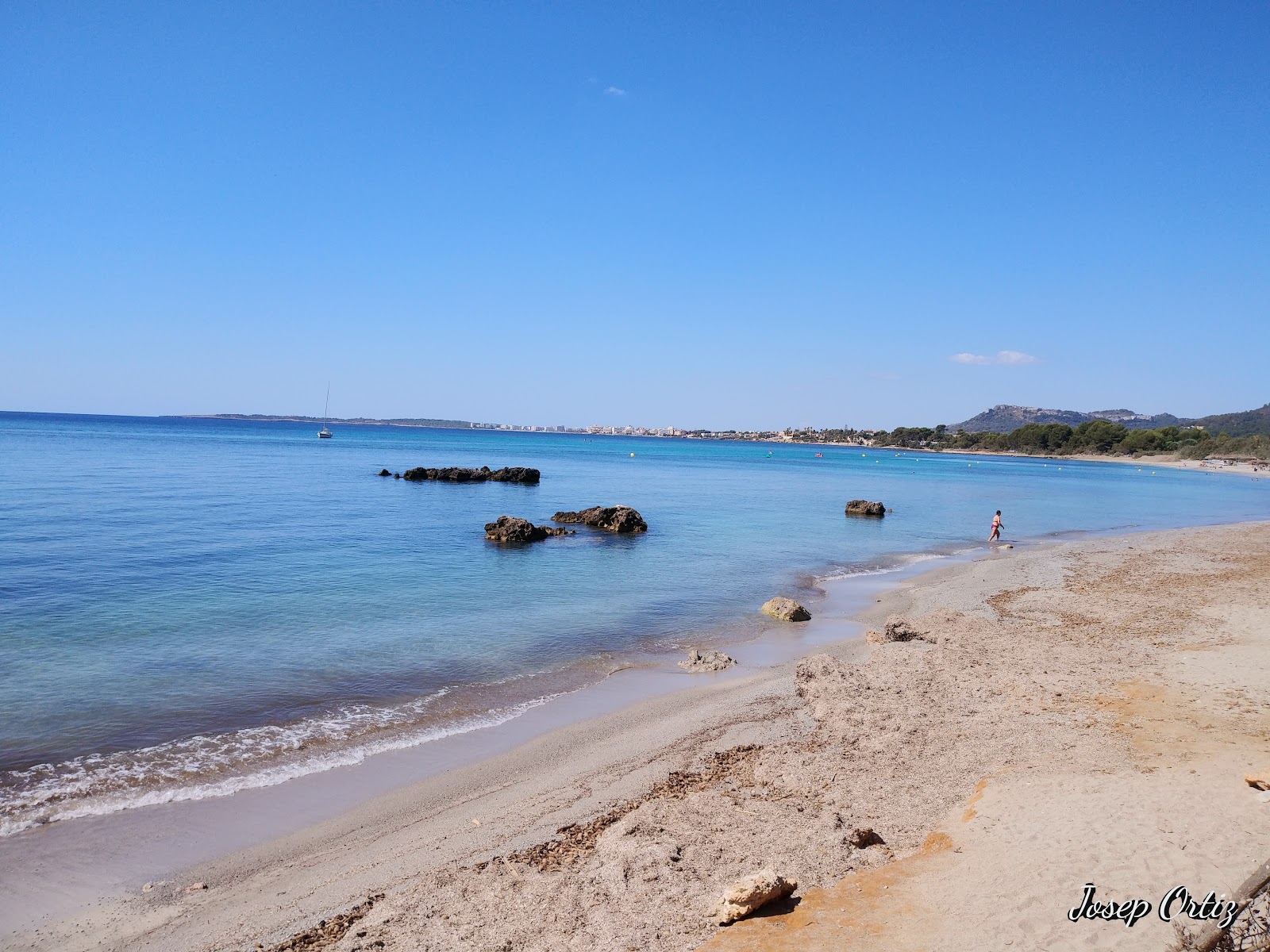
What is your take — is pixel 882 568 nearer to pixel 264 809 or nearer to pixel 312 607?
pixel 312 607

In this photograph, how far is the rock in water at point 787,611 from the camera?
16969mm

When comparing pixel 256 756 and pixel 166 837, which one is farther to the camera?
pixel 256 756

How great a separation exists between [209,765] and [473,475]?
49.1 m

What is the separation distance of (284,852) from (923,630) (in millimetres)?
12395

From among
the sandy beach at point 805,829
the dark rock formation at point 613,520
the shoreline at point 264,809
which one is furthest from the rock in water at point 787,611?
the dark rock formation at point 613,520

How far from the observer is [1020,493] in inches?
2451

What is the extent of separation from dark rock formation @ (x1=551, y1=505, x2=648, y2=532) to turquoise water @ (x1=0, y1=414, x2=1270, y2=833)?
918 mm

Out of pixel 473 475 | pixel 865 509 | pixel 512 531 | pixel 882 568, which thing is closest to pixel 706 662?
pixel 882 568

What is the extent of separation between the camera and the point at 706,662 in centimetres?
1347

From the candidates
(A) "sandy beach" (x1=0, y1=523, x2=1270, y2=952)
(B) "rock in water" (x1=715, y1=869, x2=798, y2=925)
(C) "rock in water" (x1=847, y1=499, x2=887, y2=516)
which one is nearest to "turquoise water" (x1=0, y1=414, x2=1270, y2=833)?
(C) "rock in water" (x1=847, y1=499, x2=887, y2=516)

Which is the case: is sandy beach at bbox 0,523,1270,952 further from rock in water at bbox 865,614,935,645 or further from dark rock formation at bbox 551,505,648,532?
dark rock formation at bbox 551,505,648,532

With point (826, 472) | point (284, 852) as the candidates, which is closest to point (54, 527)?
point (284, 852)

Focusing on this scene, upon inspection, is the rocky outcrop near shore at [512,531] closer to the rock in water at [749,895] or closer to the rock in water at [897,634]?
the rock in water at [897,634]

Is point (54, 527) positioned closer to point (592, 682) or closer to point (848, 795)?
point (592, 682)
